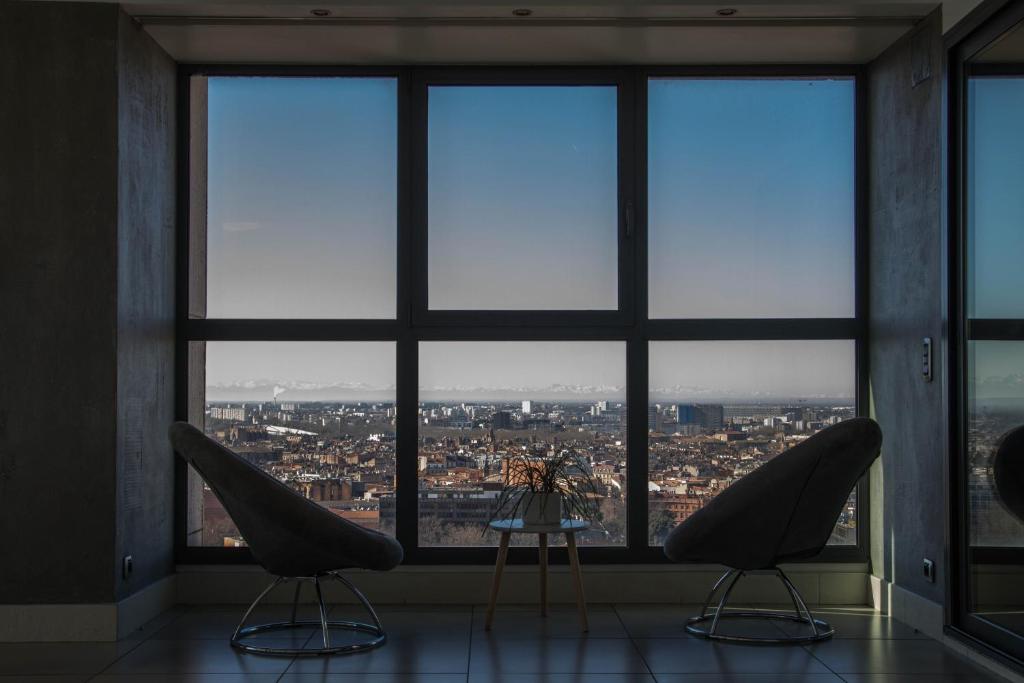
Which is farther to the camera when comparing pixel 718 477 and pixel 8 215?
pixel 718 477

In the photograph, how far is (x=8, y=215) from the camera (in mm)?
4379

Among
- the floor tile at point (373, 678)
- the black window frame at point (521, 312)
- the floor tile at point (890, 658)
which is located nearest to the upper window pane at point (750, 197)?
the black window frame at point (521, 312)

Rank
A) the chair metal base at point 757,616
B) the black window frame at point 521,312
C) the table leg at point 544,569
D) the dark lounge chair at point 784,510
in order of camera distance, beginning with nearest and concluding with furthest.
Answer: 1. the dark lounge chair at point 784,510
2. the chair metal base at point 757,616
3. the table leg at point 544,569
4. the black window frame at point 521,312

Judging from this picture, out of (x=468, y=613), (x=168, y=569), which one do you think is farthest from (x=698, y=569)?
(x=168, y=569)

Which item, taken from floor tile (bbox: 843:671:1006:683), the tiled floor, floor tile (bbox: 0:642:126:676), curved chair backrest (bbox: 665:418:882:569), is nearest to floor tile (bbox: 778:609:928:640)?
the tiled floor

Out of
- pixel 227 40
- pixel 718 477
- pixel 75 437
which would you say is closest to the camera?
pixel 75 437

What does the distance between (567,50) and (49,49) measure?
2252 mm

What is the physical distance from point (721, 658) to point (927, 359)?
4.96 ft

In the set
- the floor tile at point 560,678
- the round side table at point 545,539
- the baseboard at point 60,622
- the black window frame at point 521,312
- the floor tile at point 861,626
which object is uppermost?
the black window frame at point 521,312

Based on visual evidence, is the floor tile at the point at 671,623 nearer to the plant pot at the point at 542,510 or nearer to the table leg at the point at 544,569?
the table leg at the point at 544,569

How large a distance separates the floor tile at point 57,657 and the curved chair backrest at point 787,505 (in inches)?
88.9

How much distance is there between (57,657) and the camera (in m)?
4.04

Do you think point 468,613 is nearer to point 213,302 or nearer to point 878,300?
point 213,302

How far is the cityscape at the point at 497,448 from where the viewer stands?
17.2 ft
